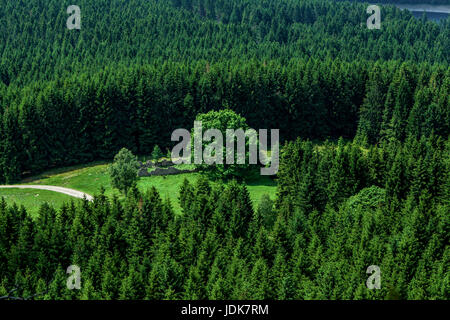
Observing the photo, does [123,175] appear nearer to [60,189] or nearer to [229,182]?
[60,189]

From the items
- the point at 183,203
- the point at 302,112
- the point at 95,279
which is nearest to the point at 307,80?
the point at 302,112

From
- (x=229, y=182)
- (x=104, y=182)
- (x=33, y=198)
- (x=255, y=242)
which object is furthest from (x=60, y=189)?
(x=255, y=242)

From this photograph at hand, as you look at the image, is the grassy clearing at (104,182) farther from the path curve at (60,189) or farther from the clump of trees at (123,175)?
the clump of trees at (123,175)

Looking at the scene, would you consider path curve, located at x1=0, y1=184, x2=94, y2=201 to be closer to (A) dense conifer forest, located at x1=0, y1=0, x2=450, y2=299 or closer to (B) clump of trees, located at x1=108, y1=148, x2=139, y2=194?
(A) dense conifer forest, located at x1=0, y1=0, x2=450, y2=299

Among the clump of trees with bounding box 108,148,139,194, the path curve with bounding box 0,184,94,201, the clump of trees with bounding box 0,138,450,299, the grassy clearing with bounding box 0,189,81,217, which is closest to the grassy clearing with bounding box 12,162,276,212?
the grassy clearing with bounding box 0,189,81,217

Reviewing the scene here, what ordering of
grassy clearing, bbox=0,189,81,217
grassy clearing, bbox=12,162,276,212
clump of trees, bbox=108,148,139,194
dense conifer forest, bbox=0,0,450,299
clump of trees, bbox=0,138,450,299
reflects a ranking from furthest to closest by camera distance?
grassy clearing, bbox=12,162,276,212, grassy clearing, bbox=0,189,81,217, clump of trees, bbox=108,148,139,194, dense conifer forest, bbox=0,0,450,299, clump of trees, bbox=0,138,450,299

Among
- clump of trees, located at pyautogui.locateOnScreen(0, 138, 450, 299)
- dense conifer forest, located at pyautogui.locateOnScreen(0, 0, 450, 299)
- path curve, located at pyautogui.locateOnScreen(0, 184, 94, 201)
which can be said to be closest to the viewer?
clump of trees, located at pyautogui.locateOnScreen(0, 138, 450, 299)
